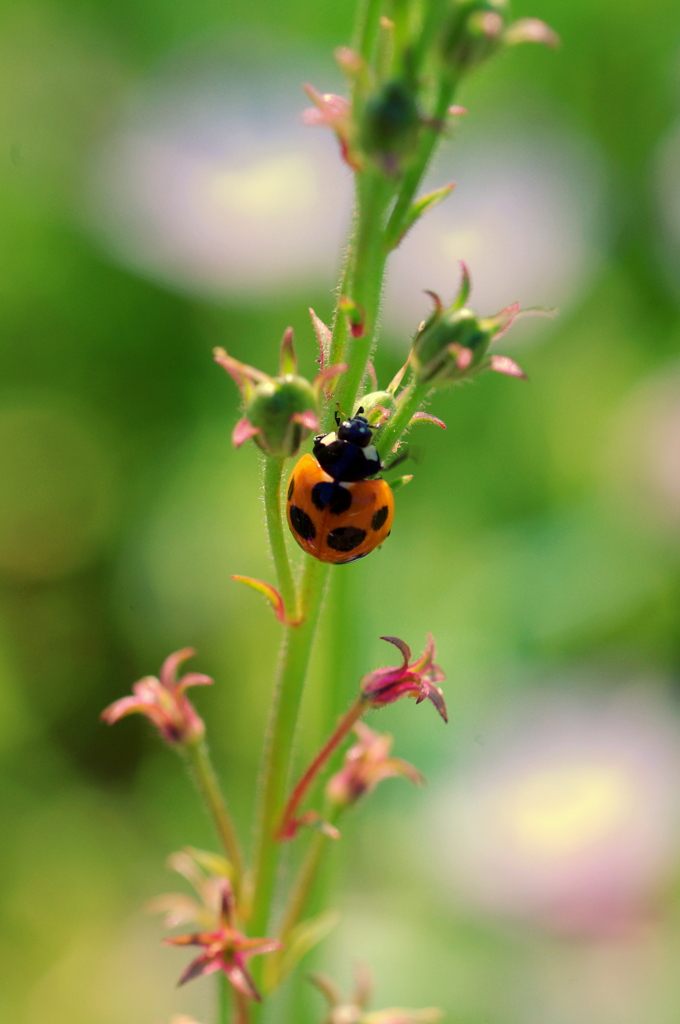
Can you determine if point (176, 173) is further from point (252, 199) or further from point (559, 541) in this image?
point (559, 541)

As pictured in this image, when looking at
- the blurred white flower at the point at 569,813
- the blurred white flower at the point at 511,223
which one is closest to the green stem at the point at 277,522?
the blurred white flower at the point at 569,813

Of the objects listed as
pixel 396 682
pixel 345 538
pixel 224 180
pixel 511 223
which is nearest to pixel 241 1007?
pixel 396 682

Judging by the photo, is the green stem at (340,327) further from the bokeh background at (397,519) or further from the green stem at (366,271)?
the bokeh background at (397,519)

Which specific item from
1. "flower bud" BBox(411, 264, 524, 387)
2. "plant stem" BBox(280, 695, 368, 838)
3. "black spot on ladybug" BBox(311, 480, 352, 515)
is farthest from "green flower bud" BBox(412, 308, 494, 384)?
"plant stem" BBox(280, 695, 368, 838)

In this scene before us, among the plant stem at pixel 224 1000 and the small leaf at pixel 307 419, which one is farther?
the plant stem at pixel 224 1000

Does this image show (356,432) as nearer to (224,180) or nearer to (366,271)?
(366,271)

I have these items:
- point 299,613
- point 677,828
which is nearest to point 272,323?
point 677,828

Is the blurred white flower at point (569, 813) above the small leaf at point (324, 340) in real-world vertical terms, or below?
below
